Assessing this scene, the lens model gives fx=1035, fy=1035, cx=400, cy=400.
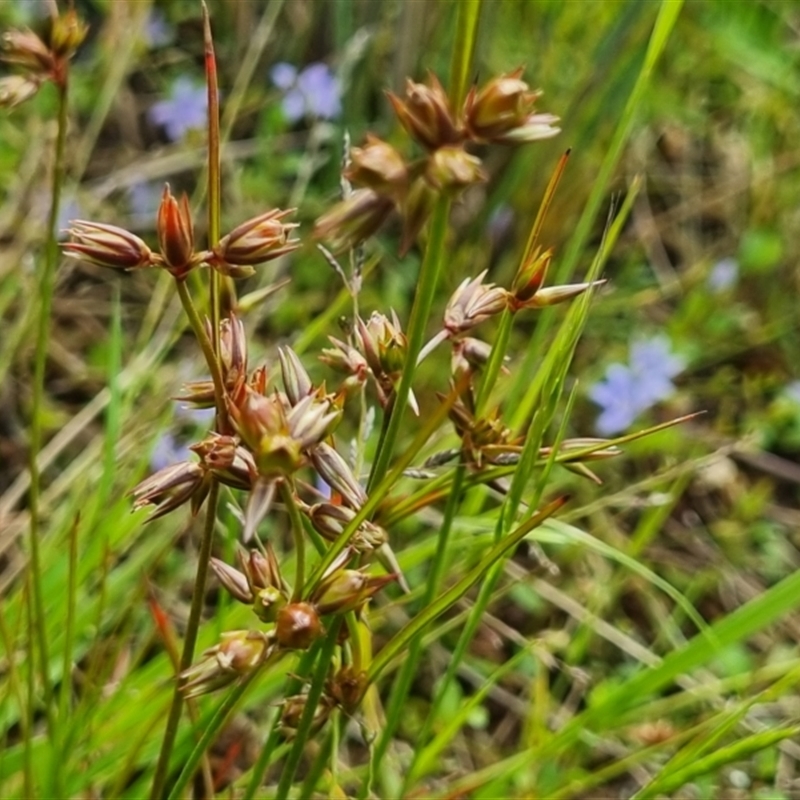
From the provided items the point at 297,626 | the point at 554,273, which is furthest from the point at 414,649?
the point at 554,273

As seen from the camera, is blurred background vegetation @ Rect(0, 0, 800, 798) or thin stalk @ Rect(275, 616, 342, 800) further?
blurred background vegetation @ Rect(0, 0, 800, 798)

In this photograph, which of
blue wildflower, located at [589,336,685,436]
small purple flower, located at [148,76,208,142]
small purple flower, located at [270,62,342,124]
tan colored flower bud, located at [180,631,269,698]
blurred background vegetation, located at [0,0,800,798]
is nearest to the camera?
tan colored flower bud, located at [180,631,269,698]

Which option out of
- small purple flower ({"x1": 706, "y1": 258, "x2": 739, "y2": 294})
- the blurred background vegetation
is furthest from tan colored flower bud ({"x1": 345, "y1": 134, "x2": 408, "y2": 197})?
small purple flower ({"x1": 706, "y1": 258, "x2": 739, "y2": 294})

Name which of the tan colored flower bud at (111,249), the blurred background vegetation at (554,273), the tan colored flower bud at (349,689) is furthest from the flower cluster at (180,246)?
the blurred background vegetation at (554,273)

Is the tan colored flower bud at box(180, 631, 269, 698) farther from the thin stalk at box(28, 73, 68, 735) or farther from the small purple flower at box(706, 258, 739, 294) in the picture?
the small purple flower at box(706, 258, 739, 294)

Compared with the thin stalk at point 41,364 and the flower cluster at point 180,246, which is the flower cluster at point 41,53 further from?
the flower cluster at point 180,246

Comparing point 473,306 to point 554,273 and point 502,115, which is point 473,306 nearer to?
point 502,115
